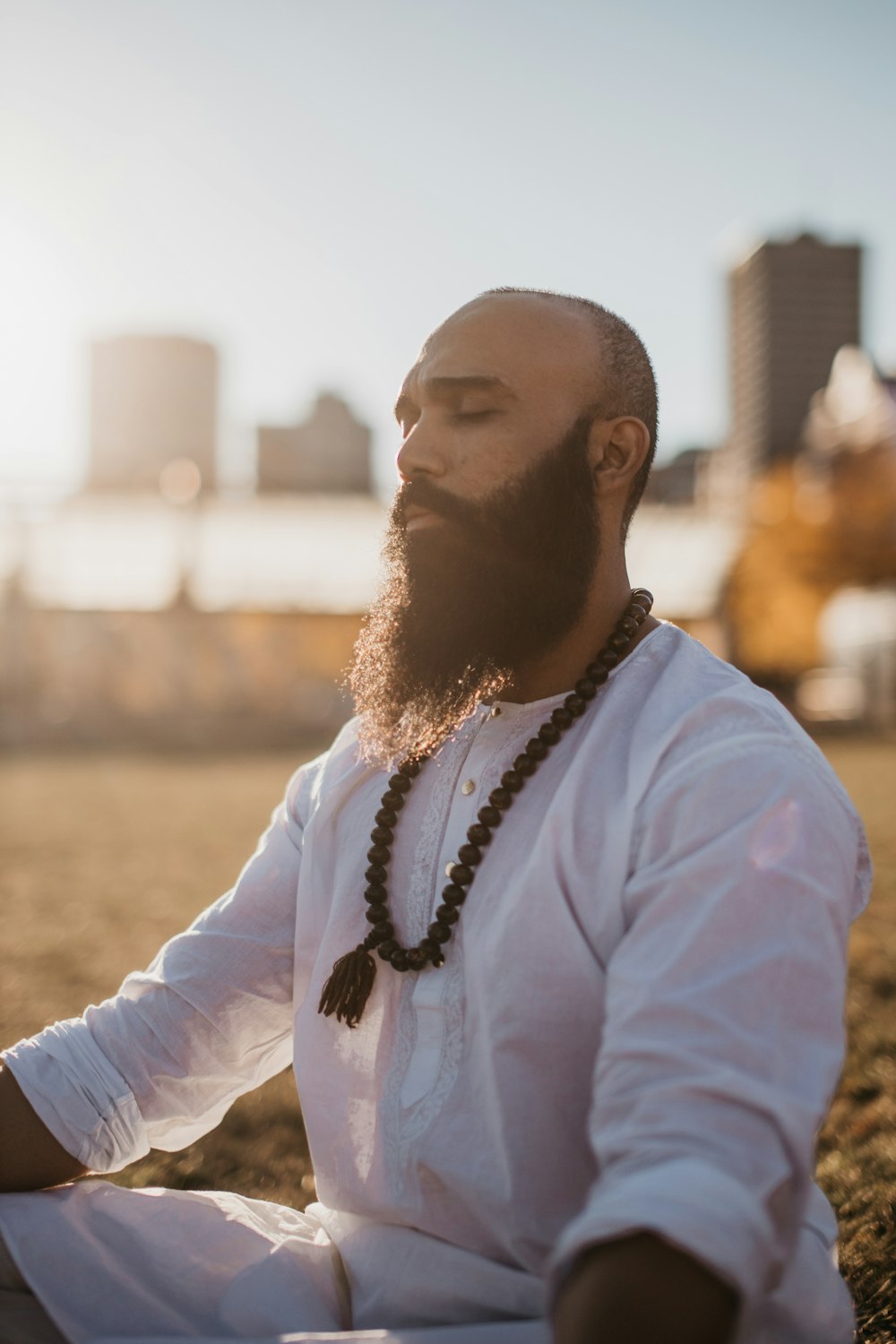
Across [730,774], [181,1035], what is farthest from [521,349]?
[181,1035]

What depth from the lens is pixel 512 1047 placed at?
162cm

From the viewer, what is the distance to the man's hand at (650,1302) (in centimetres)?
121

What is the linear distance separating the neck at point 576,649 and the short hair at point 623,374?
0.15 m

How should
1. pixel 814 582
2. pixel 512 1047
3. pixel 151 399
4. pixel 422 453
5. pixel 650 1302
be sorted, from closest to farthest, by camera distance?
pixel 650 1302, pixel 512 1047, pixel 422 453, pixel 814 582, pixel 151 399

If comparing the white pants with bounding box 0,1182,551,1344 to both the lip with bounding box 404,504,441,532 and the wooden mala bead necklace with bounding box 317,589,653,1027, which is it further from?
the lip with bounding box 404,504,441,532

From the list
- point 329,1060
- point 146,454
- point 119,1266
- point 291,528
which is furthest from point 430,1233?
point 146,454

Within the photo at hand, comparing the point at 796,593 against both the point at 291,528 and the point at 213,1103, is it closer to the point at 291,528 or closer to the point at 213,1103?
the point at 291,528

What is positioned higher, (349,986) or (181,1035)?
(349,986)

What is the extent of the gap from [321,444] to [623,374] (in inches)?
6439

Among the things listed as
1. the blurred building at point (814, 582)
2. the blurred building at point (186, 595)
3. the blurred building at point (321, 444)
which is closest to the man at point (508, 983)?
the blurred building at point (814, 582)

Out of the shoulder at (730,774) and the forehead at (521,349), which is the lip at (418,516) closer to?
the forehead at (521,349)

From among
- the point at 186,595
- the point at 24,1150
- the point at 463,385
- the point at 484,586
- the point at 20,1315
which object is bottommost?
the point at 186,595

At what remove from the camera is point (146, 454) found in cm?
15712

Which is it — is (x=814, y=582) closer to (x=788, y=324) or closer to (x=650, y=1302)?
(x=650, y=1302)
